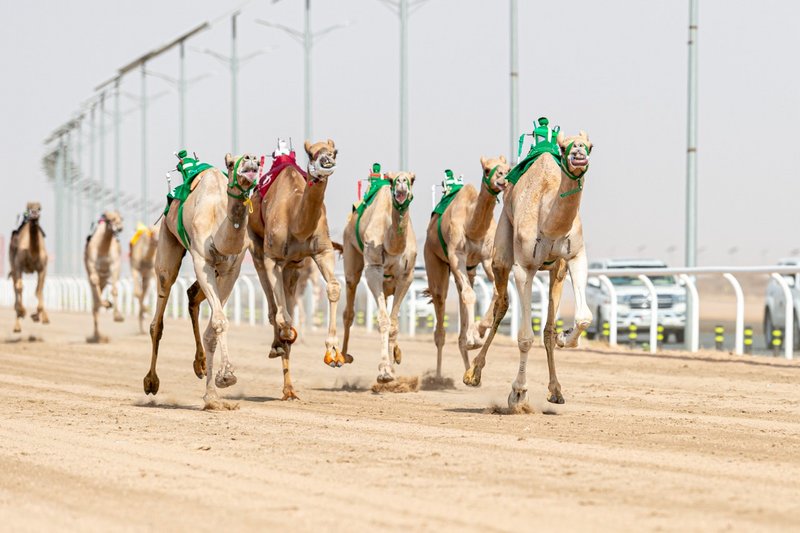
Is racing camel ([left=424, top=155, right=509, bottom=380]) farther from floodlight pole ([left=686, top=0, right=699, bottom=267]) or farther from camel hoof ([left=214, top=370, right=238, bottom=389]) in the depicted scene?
floodlight pole ([left=686, top=0, right=699, bottom=267])

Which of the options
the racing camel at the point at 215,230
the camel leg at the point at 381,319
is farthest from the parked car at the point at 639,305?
the racing camel at the point at 215,230

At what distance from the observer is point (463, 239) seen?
17.1 meters

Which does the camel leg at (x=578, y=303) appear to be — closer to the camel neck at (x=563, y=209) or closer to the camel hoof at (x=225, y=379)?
the camel neck at (x=563, y=209)

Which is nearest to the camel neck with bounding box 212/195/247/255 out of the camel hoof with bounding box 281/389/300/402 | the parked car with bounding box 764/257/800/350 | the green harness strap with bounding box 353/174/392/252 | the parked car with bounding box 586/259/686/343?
the camel hoof with bounding box 281/389/300/402

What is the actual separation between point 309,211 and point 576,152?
3603 mm

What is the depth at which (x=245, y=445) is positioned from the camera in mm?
10602

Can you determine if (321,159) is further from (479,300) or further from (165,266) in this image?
(479,300)

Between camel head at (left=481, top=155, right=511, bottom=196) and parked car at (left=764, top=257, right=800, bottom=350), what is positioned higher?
camel head at (left=481, top=155, right=511, bottom=196)

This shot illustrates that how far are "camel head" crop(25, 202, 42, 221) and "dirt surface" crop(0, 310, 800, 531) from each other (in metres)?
10.4

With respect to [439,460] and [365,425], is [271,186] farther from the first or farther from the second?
[439,460]

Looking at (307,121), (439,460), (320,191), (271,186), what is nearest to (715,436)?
(439,460)

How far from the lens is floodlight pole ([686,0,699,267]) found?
81.6ft

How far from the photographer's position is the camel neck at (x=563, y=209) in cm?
1248

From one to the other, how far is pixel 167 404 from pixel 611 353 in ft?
32.0
